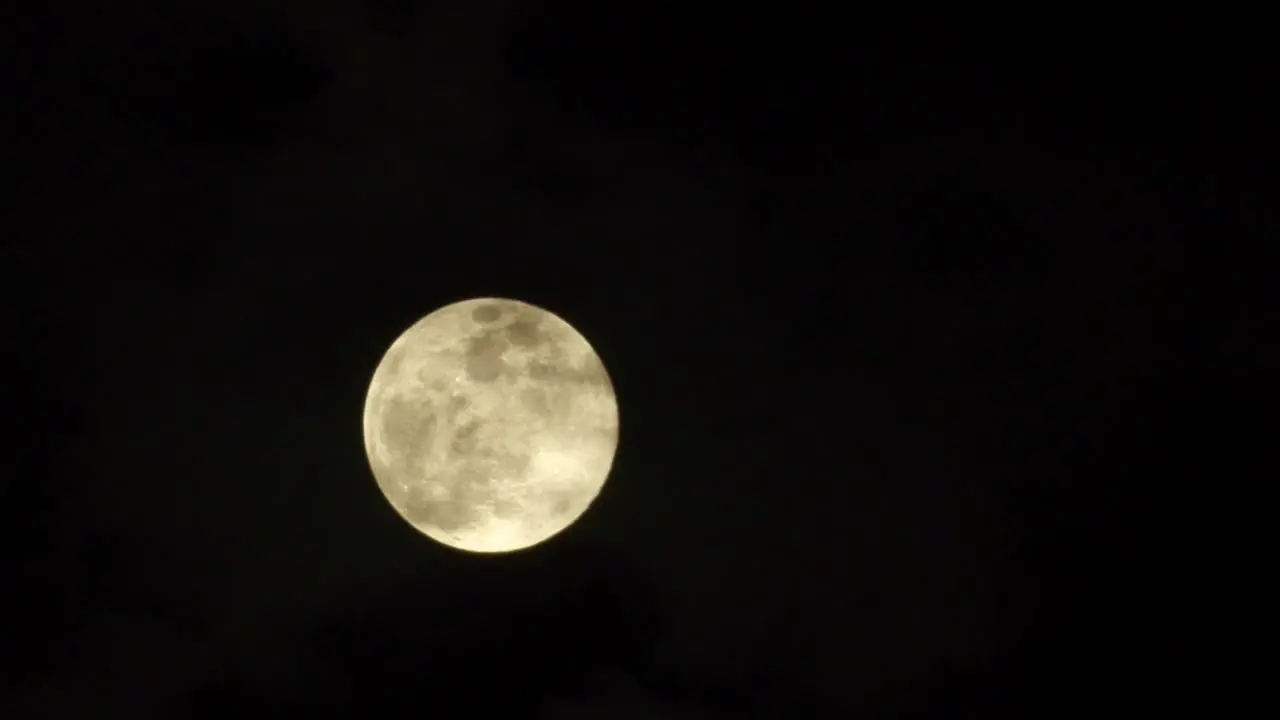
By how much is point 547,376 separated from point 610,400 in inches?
33.6

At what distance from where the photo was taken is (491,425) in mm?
12508

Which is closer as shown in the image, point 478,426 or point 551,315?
point 478,426

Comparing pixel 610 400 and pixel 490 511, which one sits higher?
pixel 610 400

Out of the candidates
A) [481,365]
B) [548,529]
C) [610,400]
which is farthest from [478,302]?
[548,529]

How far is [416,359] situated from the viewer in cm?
1284

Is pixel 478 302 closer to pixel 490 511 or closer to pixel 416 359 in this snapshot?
pixel 416 359

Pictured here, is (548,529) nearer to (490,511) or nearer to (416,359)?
(490,511)

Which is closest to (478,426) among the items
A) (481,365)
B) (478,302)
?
(481,365)

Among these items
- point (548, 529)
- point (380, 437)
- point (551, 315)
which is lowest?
point (548, 529)

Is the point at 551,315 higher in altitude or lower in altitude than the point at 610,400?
higher

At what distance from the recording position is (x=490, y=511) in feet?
41.8

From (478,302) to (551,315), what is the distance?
882mm

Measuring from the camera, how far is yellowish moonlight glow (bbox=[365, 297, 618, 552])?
494 inches

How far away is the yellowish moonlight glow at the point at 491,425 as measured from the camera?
41.2 ft
